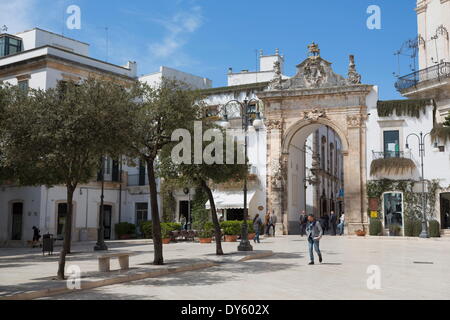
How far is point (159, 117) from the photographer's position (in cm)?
1546

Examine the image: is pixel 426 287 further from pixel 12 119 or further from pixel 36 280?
pixel 12 119

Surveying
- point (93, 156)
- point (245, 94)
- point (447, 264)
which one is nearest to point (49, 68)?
point (245, 94)

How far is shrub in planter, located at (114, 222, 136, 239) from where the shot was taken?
3644cm

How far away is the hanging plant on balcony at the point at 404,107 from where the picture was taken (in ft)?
104

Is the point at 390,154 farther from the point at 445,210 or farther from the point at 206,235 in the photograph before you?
the point at 206,235

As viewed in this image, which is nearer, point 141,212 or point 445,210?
point 445,210

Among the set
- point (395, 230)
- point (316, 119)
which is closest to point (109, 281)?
point (395, 230)

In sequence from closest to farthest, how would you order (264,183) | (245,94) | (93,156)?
(93,156) < (264,183) < (245,94)

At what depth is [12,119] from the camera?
12.5 m

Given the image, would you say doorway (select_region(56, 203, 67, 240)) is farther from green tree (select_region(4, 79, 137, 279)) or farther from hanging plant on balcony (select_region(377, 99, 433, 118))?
hanging plant on balcony (select_region(377, 99, 433, 118))

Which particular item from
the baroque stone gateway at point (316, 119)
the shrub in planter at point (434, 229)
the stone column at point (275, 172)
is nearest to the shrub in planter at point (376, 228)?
the baroque stone gateway at point (316, 119)

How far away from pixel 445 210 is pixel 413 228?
2448mm

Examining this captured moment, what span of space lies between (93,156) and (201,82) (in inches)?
1496

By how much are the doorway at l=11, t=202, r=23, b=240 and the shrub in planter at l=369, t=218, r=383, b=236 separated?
22461 millimetres
